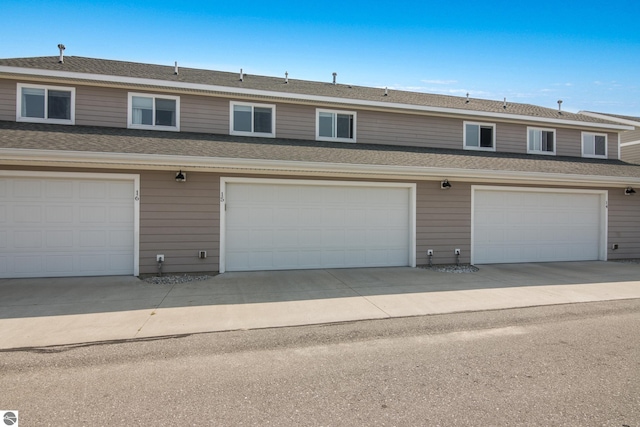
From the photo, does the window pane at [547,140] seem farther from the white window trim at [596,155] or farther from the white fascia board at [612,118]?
the white fascia board at [612,118]

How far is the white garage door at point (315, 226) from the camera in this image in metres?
8.78

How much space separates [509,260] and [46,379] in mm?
11028

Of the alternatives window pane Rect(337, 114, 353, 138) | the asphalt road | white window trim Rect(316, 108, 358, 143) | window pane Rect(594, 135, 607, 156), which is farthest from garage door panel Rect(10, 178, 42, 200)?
window pane Rect(594, 135, 607, 156)

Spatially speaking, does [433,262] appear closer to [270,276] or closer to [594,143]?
[270,276]

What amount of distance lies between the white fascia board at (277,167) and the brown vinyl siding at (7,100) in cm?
193

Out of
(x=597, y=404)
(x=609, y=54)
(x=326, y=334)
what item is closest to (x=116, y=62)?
(x=326, y=334)

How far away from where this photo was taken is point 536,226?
34.9 feet

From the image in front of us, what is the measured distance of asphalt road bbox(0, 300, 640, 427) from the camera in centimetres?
277

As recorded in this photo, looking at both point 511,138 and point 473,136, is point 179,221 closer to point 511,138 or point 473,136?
point 473,136

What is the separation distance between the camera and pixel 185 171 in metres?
8.27

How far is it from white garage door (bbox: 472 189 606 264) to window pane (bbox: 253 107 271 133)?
254 inches

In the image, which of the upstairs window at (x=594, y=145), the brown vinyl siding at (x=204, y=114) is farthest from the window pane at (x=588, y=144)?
the brown vinyl siding at (x=204, y=114)
